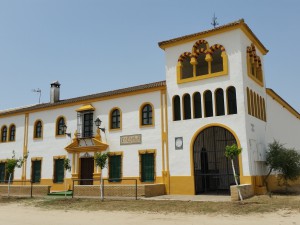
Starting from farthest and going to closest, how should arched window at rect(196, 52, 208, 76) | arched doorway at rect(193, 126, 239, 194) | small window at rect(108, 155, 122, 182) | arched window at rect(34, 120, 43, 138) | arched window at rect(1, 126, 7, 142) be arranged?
arched window at rect(1, 126, 7, 142)
arched window at rect(34, 120, 43, 138)
arched window at rect(196, 52, 208, 76)
small window at rect(108, 155, 122, 182)
arched doorway at rect(193, 126, 239, 194)

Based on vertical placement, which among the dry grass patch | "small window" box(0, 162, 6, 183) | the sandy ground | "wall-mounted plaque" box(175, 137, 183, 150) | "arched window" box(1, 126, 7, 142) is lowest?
the sandy ground

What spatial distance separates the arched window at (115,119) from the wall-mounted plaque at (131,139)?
0.99m

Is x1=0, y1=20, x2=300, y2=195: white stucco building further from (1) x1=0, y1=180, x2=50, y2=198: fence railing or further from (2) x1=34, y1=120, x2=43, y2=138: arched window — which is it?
(1) x1=0, y1=180, x2=50, y2=198: fence railing

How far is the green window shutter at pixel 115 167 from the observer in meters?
22.4

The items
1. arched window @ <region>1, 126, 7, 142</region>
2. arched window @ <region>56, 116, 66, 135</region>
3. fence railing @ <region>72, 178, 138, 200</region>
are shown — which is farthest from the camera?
arched window @ <region>1, 126, 7, 142</region>

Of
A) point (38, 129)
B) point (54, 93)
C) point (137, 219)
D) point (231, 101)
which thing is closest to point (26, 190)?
point (38, 129)

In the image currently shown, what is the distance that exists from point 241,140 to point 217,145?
18.2ft

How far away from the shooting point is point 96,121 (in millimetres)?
22766

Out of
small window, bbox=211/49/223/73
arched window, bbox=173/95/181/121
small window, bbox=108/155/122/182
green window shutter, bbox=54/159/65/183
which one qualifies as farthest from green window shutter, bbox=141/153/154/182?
small window, bbox=211/49/223/73

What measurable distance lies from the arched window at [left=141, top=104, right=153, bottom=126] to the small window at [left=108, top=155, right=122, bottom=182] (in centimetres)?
290

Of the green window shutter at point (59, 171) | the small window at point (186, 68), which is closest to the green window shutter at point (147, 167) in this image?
the small window at point (186, 68)

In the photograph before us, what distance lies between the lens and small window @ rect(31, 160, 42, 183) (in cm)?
2614

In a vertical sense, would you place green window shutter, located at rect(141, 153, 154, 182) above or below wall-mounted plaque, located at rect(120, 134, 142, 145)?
below

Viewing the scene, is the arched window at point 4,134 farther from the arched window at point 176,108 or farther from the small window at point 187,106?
the small window at point 187,106
